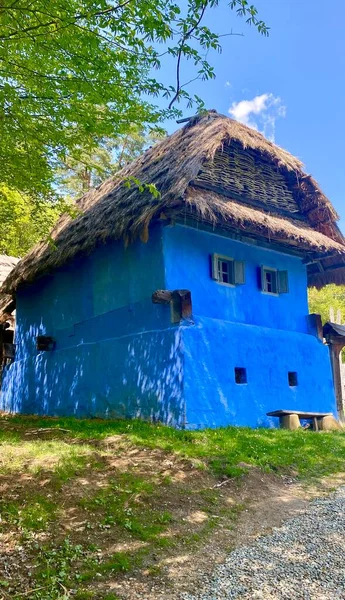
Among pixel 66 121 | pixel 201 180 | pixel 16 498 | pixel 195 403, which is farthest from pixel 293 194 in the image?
pixel 16 498

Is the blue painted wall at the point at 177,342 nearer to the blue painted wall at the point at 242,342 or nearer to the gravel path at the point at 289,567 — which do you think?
the blue painted wall at the point at 242,342

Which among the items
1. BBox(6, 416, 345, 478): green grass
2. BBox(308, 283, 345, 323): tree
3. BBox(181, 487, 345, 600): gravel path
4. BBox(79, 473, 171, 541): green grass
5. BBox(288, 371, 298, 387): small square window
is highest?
BBox(308, 283, 345, 323): tree

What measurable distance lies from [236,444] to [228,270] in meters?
4.24

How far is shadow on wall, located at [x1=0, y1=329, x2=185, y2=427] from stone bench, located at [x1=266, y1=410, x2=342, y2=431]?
224 cm

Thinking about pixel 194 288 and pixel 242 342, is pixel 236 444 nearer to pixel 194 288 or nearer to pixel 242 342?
pixel 242 342

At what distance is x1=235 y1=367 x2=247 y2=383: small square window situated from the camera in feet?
31.1

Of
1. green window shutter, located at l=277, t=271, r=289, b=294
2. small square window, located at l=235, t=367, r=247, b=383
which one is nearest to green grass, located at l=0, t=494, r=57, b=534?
small square window, located at l=235, t=367, r=247, b=383

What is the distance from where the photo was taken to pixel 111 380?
32.6 ft

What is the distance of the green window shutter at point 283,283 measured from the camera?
10984 mm

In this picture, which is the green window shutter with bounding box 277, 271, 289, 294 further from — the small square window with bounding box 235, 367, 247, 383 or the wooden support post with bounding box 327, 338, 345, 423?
the small square window with bounding box 235, 367, 247, 383

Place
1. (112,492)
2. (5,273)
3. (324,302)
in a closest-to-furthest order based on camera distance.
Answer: (112,492) < (5,273) < (324,302)

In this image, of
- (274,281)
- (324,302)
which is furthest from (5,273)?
(324,302)

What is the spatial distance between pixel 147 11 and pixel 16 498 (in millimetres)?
5252

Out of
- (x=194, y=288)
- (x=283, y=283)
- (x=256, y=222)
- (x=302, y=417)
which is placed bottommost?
(x=302, y=417)
